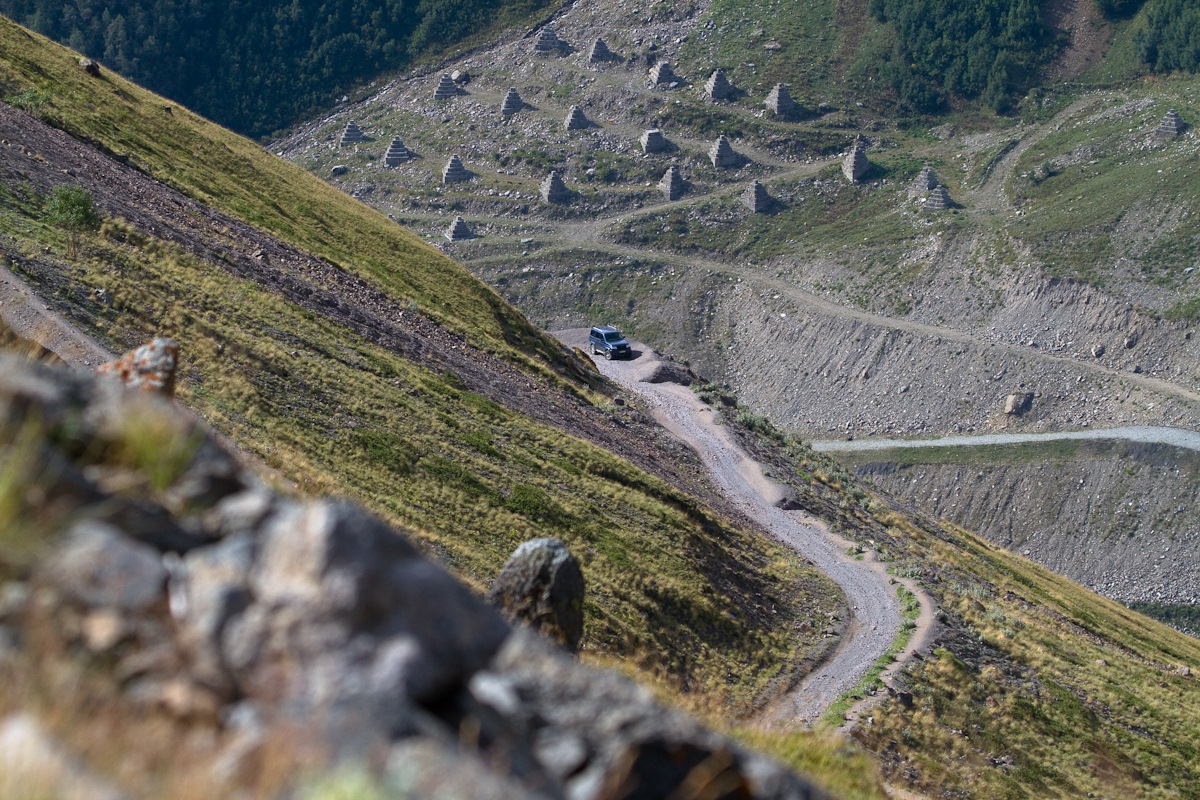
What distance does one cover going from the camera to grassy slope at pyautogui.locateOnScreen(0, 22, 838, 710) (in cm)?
2361

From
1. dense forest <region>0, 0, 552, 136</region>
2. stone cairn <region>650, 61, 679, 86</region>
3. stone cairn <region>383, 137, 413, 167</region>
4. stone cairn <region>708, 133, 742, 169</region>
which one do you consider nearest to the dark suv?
stone cairn <region>708, 133, 742, 169</region>

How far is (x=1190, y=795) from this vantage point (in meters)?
29.0

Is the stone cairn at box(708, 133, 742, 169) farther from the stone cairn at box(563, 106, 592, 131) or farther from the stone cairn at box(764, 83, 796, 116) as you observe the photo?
the stone cairn at box(563, 106, 592, 131)

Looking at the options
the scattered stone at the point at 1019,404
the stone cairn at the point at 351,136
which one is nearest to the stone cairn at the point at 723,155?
the scattered stone at the point at 1019,404

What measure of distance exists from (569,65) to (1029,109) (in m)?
62.2

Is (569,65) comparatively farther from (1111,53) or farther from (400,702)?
(400,702)

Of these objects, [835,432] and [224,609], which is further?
[835,432]

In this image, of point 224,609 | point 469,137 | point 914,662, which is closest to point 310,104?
point 469,137

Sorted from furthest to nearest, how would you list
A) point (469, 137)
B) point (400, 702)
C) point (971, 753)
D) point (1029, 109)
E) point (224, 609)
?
point (469, 137) → point (1029, 109) → point (971, 753) → point (224, 609) → point (400, 702)

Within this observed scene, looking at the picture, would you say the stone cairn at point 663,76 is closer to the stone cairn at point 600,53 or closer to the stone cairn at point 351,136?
the stone cairn at point 600,53

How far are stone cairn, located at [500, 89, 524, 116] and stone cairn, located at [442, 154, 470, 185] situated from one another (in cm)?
1391

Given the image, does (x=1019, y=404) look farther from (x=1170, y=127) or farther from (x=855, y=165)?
(x=855, y=165)

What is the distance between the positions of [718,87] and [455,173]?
36.3 m

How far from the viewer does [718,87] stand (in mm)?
122125
